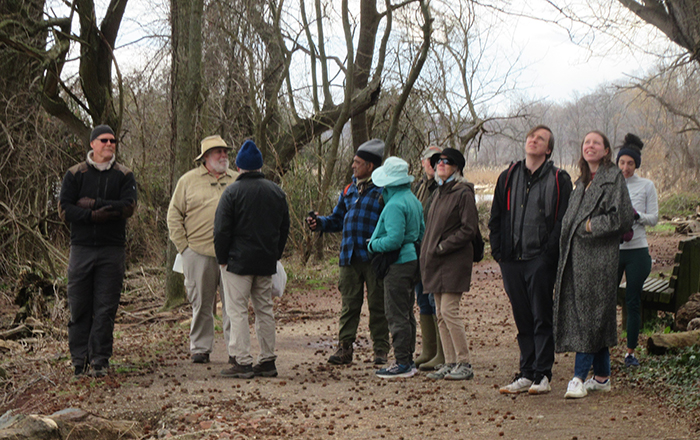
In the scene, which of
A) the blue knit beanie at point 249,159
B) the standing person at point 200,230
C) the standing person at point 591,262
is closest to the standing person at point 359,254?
the blue knit beanie at point 249,159

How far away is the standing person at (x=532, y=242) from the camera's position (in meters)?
5.26

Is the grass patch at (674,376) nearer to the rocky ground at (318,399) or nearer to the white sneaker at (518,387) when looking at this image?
the rocky ground at (318,399)

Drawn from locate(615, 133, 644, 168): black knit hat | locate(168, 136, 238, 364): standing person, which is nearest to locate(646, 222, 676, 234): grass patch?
locate(615, 133, 644, 168): black knit hat

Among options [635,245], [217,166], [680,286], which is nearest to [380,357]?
[217,166]

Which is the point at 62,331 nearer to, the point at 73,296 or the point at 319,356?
the point at 73,296

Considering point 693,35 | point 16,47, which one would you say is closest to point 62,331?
point 16,47

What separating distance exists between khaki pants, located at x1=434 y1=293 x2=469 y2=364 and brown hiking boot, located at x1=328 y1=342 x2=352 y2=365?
111 cm

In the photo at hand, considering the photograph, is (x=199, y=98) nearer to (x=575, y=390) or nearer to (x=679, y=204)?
(x=575, y=390)

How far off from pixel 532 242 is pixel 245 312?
100 inches

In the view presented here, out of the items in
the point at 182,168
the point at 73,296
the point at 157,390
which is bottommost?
the point at 157,390

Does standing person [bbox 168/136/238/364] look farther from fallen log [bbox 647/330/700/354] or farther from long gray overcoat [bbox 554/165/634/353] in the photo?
fallen log [bbox 647/330/700/354]

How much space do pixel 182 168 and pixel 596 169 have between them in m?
6.04

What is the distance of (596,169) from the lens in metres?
5.27

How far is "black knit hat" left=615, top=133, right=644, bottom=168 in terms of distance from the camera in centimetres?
623
